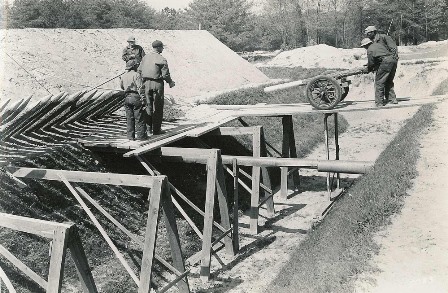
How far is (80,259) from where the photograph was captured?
14.3 ft

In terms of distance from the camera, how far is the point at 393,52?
357 inches

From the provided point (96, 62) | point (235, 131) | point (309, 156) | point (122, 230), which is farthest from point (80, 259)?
point (96, 62)

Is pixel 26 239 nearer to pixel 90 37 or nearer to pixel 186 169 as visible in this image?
pixel 186 169

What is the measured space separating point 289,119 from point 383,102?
8.42 feet

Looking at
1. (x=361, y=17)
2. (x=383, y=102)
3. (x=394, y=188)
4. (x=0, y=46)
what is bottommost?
(x=394, y=188)

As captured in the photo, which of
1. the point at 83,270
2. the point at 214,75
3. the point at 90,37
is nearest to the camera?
the point at 83,270

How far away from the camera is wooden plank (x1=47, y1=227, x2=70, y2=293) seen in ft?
13.4

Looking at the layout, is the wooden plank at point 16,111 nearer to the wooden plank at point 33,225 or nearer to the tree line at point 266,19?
the wooden plank at point 33,225

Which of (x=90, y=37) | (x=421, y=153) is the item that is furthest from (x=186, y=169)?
(x=90, y=37)

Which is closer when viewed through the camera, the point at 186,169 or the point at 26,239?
the point at 26,239

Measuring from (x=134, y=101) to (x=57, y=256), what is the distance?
4.48 meters

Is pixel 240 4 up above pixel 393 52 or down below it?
above

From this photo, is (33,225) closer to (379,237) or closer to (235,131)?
(379,237)

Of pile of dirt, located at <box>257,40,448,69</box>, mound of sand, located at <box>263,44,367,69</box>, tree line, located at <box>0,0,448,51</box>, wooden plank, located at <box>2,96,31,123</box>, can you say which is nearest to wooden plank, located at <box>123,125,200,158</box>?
wooden plank, located at <box>2,96,31,123</box>
